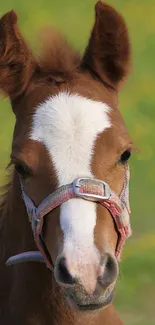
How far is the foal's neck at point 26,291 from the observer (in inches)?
142

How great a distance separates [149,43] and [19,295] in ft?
22.2

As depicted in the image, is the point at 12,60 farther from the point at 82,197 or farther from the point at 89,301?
the point at 89,301

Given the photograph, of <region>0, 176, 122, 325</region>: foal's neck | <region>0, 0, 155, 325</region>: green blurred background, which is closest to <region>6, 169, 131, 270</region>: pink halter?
<region>0, 176, 122, 325</region>: foal's neck

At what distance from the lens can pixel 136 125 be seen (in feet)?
29.5

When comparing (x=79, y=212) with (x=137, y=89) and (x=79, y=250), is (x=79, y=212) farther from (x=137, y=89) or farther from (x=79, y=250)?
(x=137, y=89)

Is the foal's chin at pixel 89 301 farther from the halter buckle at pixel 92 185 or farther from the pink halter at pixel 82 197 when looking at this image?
the halter buckle at pixel 92 185

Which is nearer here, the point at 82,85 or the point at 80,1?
the point at 82,85

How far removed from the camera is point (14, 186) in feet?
12.2

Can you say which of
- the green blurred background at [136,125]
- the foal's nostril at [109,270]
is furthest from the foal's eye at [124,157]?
the green blurred background at [136,125]

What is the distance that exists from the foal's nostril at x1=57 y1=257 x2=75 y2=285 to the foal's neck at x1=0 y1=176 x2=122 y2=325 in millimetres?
488

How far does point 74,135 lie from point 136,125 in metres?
5.75

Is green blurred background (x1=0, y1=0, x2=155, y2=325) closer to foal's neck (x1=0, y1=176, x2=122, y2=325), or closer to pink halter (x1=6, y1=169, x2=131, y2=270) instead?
foal's neck (x1=0, y1=176, x2=122, y2=325)

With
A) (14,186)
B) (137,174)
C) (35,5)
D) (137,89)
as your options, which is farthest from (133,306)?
(35,5)

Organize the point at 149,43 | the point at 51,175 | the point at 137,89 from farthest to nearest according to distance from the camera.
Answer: the point at 149,43 → the point at 137,89 → the point at 51,175
